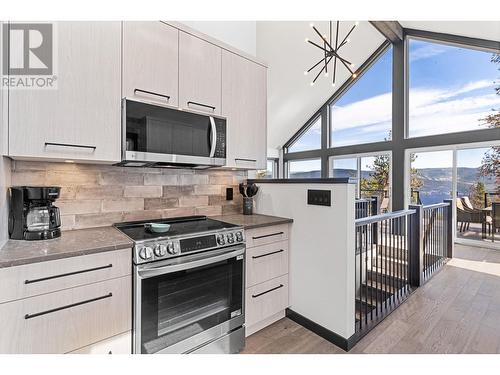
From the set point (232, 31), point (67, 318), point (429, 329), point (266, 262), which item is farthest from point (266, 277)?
point (232, 31)

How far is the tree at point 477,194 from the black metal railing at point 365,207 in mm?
2230

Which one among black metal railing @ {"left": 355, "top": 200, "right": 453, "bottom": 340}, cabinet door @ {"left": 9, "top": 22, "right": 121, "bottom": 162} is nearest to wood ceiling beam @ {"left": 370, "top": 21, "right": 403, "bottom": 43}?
black metal railing @ {"left": 355, "top": 200, "right": 453, "bottom": 340}

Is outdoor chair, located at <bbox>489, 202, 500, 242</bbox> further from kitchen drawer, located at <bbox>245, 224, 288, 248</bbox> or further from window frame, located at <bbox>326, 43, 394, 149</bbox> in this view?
kitchen drawer, located at <bbox>245, 224, 288, 248</bbox>

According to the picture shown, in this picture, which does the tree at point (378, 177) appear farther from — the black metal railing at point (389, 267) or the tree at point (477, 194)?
the black metal railing at point (389, 267)

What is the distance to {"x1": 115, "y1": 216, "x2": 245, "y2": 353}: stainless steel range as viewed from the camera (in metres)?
1.47

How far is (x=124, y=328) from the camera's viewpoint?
4.71 ft

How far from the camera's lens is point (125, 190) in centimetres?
204

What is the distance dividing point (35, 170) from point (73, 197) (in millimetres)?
277

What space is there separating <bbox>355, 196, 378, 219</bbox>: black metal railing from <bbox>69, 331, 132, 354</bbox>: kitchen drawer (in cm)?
353

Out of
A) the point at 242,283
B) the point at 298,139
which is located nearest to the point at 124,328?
the point at 242,283

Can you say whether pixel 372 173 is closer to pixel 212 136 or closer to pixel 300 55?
pixel 300 55

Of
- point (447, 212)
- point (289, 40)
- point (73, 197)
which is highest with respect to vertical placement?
point (289, 40)

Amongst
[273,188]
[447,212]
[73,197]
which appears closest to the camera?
[73,197]

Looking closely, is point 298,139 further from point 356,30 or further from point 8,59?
point 8,59
